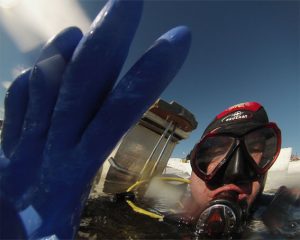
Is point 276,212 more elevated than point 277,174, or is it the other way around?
point 277,174

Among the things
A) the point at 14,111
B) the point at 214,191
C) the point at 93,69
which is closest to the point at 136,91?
the point at 93,69

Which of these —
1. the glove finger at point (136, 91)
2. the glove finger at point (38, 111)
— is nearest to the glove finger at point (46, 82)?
the glove finger at point (38, 111)

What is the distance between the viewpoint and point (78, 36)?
998mm

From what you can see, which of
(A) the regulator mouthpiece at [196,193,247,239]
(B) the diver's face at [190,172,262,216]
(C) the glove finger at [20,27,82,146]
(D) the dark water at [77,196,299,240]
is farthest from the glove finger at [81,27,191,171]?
(B) the diver's face at [190,172,262,216]

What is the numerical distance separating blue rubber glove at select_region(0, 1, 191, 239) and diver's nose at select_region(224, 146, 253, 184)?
1021 mm

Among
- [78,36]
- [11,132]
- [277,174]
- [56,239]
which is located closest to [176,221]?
[56,239]

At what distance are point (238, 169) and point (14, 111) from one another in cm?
130

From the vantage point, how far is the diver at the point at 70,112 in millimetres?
865

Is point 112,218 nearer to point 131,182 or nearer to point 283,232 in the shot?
point 131,182

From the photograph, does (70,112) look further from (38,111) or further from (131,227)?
(131,227)

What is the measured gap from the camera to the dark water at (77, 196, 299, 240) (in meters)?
1.33

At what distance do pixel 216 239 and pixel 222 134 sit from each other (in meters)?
0.77

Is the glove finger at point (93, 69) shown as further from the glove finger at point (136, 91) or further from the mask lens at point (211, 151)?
the mask lens at point (211, 151)

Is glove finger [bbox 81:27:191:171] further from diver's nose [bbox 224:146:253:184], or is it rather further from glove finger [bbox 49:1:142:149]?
diver's nose [bbox 224:146:253:184]
